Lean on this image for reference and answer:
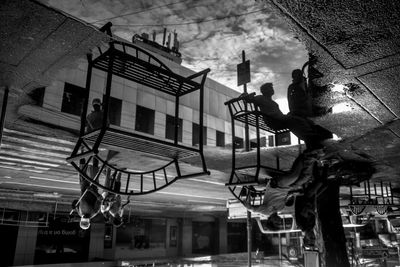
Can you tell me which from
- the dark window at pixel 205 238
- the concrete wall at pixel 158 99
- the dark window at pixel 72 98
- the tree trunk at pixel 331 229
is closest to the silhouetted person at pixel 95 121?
the tree trunk at pixel 331 229

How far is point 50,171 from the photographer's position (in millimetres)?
8719

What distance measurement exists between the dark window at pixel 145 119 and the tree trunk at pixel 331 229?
13.5 metres

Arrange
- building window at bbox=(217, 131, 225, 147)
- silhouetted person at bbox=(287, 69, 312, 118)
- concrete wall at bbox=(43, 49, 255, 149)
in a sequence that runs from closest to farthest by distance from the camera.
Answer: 1. silhouetted person at bbox=(287, 69, 312, 118)
2. concrete wall at bbox=(43, 49, 255, 149)
3. building window at bbox=(217, 131, 225, 147)

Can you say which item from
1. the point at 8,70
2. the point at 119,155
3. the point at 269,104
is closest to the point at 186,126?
the point at 119,155

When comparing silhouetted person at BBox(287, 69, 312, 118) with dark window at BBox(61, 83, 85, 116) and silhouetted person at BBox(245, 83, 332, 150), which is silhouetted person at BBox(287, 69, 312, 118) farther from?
dark window at BBox(61, 83, 85, 116)

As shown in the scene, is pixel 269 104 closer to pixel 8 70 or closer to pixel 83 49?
pixel 83 49

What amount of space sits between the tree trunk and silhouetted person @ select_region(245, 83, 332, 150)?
176 centimetres

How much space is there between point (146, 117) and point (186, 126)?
9.56 feet

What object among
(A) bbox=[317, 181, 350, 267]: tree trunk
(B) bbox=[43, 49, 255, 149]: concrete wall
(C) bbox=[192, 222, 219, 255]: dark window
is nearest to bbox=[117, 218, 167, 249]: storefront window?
(C) bbox=[192, 222, 219, 255]: dark window

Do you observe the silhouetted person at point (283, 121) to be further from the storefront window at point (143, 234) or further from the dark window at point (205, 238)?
the dark window at point (205, 238)

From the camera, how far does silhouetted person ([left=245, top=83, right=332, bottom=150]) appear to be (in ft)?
13.4

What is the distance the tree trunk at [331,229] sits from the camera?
5.99m

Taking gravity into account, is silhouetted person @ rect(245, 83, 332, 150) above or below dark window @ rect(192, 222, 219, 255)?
above

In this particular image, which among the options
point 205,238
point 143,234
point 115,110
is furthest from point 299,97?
point 205,238
